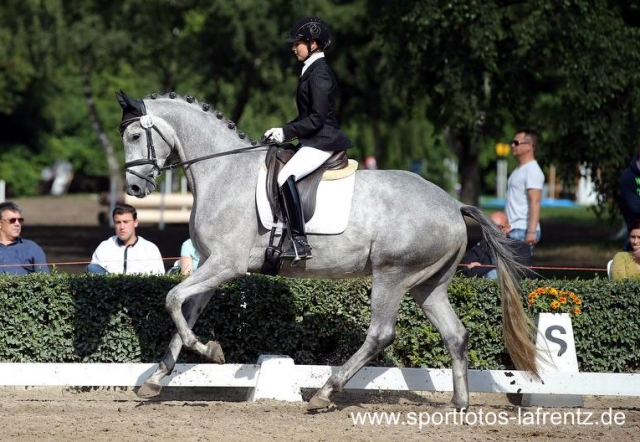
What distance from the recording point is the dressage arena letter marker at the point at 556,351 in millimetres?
8555

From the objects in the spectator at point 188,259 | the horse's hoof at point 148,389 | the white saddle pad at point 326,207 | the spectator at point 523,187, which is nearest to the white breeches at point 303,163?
the white saddle pad at point 326,207

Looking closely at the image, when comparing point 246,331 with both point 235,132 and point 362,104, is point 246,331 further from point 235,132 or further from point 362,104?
point 362,104

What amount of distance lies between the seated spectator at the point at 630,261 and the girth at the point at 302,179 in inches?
139

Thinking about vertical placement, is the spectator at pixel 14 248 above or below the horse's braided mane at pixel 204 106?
below

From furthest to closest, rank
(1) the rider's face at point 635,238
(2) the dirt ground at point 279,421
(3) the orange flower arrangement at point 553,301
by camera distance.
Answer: (1) the rider's face at point 635,238 < (3) the orange flower arrangement at point 553,301 < (2) the dirt ground at point 279,421

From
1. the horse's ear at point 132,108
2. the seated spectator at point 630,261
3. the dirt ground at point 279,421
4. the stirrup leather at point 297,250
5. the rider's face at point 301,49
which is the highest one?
the rider's face at point 301,49

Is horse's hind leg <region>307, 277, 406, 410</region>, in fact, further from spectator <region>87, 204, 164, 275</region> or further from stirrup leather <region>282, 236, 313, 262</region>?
spectator <region>87, 204, 164, 275</region>

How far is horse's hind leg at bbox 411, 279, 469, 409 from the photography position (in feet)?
25.8

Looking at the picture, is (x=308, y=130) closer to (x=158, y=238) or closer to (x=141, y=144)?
(x=141, y=144)

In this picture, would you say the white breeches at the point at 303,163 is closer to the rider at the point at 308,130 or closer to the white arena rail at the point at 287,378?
the rider at the point at 308,130

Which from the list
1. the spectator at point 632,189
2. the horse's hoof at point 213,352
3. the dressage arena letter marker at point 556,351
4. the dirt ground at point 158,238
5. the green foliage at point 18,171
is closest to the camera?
the horse's hoof at point 213,352

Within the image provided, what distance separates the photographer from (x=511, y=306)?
8117mm

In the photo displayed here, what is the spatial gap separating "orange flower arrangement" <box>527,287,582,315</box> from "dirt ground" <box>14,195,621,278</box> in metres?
5.93

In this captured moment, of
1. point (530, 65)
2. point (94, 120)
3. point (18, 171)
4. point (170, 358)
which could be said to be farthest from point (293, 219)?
point (18, 171)
